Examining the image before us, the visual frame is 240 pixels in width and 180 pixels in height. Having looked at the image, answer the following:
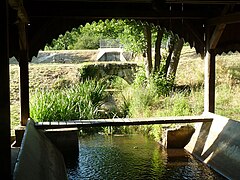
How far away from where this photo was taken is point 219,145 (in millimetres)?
6352

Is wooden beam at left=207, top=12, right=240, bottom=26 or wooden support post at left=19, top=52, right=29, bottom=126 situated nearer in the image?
wooden beam at left=207, top=12, right=240, bottom=26

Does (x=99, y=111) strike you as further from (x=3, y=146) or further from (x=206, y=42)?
(x=3, y=146)

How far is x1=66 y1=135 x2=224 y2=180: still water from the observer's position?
5.69 meters

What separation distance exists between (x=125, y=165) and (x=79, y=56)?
12776mm

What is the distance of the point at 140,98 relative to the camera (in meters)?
9.86

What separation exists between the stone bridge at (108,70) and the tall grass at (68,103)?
2.81m

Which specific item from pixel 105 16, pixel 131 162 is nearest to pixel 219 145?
pixel 131 162

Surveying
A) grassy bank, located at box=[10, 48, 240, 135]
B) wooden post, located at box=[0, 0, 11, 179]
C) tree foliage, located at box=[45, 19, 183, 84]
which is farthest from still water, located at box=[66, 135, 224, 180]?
tree foliage, located at box=[45, 19, 183, 84]

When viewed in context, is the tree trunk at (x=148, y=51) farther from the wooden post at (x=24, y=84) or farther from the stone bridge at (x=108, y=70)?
the wooden post at (x=24, y=84)

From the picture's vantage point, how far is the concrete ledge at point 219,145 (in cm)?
568

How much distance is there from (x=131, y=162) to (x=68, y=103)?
3126mm

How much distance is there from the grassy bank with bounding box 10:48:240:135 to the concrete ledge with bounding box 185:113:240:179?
170 centimetres

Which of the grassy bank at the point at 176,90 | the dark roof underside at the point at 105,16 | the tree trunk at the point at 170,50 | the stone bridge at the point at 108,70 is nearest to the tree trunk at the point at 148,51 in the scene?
the tree trunk at the point at 170,50

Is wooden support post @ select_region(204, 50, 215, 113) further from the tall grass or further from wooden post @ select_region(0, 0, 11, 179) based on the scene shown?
wooden post @ select_region(0, 0, 11, 179)
